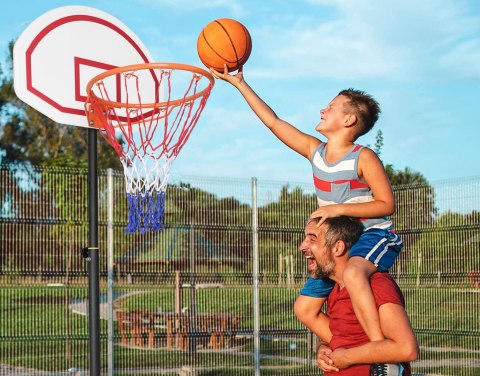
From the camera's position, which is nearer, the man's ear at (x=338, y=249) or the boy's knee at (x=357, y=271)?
the boy's knee at (x=357, y=271)

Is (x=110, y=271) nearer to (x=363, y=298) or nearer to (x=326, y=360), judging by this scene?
(x=326, y=360)

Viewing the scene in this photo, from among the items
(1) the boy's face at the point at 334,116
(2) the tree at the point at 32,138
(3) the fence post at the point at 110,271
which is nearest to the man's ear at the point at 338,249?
(1) the boy's face at the point at 334,116

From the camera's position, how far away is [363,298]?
3.91 metres

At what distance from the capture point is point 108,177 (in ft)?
35.8

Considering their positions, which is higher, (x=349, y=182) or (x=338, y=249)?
(x=349, y=182)

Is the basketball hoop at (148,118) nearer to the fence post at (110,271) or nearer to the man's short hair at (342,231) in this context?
the man's short hair at (342,231)

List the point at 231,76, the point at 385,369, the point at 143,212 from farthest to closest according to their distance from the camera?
the point at 143,212
the point at 231,76
the point at 385,369

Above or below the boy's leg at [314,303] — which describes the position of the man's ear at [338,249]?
above

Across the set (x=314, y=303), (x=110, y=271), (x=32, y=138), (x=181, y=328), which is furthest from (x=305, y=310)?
(x=32, y=138)

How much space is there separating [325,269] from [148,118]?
135 inches

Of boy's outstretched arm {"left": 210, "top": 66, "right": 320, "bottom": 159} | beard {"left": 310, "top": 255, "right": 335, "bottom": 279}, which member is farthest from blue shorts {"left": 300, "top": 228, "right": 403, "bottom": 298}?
boy's outstretched arm {"left": 210, "top": 66, "right": 320, "bottom": 159}

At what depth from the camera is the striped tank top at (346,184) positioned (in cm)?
448

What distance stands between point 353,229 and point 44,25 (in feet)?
12.3

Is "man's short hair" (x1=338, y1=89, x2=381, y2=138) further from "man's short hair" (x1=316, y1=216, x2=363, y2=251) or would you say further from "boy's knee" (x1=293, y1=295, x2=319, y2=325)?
"boy's knee" (x1=293, y1=295, x2=319, y2=325)
